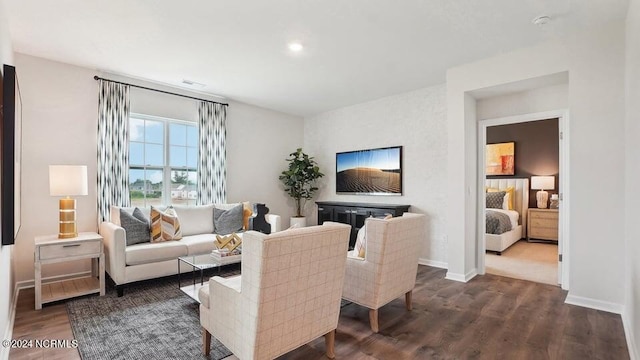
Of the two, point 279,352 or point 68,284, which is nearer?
point 279,352

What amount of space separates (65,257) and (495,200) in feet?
23.7

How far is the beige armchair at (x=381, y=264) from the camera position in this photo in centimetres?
249

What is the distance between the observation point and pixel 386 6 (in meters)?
2.56

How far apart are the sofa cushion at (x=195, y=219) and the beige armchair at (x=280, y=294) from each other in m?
2.48

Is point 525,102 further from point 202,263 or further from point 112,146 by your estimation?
point 112,146

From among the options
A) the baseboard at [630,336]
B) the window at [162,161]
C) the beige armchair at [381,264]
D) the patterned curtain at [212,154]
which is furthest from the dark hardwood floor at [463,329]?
the patterned curtain at [212,154]

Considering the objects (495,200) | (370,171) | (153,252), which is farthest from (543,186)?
(153,252)

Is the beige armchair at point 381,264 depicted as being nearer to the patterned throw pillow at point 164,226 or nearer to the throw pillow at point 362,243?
the throw pillow at point 362,243

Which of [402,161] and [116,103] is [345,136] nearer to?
[402,161]

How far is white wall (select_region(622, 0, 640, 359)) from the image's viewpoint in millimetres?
2082

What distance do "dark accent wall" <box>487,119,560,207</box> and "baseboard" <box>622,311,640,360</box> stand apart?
4.57 metres

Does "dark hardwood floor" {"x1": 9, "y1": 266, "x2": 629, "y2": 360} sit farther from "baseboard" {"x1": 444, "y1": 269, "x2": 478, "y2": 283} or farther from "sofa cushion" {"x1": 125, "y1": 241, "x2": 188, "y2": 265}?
"sofa cushion" {"x1": 125, "y1": 241, "x2": 188, "y2": 265}

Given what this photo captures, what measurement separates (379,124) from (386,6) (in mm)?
2835

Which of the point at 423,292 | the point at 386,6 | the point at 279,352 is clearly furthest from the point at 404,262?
the point at 386,6
